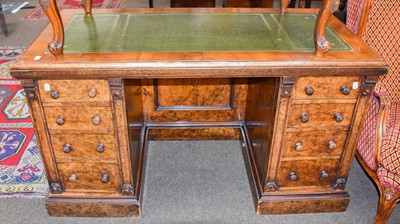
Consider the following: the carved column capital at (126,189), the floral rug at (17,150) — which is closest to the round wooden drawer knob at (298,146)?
the carved column capital at (126,189)

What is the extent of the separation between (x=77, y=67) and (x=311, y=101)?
1101 mm

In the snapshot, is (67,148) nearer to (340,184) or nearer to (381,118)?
(340,184)

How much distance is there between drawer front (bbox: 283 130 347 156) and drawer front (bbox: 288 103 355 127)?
0.06 metres

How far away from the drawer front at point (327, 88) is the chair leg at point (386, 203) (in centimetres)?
53

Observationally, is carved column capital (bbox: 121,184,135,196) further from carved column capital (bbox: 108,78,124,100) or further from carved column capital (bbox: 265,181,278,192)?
carved column capital (bbox: 265,181,278,192)

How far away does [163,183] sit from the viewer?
2.42 meters

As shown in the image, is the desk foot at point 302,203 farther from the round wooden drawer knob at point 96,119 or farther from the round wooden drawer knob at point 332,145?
the round wooden drawer knob at point 96,119

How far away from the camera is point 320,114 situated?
1897 millimetres

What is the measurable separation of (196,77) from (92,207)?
38.5 inches

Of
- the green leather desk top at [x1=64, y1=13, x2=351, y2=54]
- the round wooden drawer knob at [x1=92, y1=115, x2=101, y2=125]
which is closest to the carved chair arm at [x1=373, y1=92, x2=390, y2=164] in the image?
the green leather desk top at [x1=64, y1=13, x2=351, y2=54]

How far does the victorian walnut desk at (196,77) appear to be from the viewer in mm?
1707

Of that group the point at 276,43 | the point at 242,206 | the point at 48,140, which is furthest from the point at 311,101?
the point at 48,140

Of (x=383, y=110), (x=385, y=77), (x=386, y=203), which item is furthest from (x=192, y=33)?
(x=386, y=203)

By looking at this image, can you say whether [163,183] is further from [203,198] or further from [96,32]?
[96,32]
